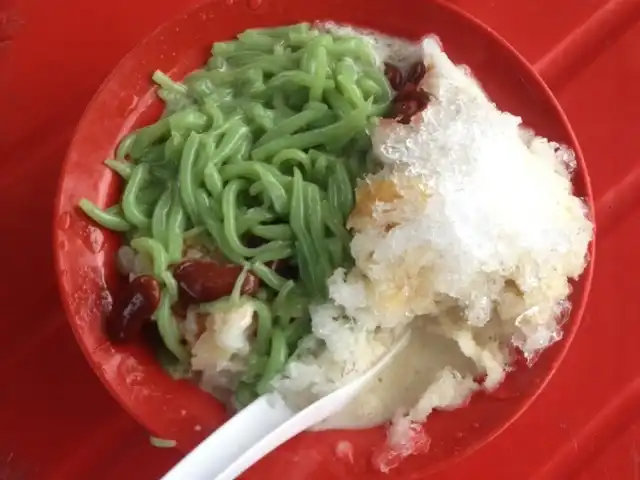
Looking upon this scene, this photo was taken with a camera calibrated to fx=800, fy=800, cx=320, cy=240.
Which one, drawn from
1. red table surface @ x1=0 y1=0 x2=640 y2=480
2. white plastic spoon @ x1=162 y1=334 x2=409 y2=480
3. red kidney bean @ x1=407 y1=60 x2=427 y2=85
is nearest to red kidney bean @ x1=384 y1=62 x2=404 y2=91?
red kidney bean @ x1=407 y1=60 x2=427 y2=85

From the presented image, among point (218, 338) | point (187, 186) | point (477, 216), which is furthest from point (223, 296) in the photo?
point (477, 216)

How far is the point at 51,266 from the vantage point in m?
1.21

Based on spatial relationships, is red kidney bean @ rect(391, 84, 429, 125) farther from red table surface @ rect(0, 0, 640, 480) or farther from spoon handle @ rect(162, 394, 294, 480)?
spoon handle @ rect(162, 394, 294, 480)

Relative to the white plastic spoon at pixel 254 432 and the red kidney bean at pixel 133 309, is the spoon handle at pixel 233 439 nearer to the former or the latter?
the white plastic spoon at pixel 254 432

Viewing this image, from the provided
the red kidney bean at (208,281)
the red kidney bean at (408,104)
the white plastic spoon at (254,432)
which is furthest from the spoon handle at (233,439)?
the red kidney bean at (408,104)

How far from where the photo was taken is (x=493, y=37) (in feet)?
3.75

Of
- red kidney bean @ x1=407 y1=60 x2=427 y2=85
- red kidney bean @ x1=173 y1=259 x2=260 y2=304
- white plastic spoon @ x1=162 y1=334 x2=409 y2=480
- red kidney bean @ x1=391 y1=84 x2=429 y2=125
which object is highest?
red kidney bean @ x1=407 y1=60 x2=427 y2=85

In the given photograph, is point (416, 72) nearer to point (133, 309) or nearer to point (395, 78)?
point (395, 78)

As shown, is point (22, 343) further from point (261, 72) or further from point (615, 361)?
point (615, 361)

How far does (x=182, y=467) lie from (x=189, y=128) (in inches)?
17.7

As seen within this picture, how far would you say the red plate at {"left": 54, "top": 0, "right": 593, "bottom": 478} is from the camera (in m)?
1.01

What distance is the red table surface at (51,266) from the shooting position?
117 cm

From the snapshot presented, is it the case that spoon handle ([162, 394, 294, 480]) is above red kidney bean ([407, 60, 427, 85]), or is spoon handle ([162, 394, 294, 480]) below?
below

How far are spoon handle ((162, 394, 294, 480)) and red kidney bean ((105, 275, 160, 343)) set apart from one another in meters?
0.17
